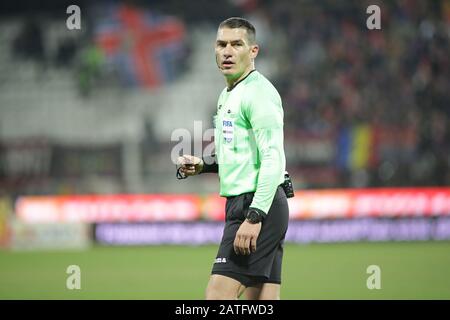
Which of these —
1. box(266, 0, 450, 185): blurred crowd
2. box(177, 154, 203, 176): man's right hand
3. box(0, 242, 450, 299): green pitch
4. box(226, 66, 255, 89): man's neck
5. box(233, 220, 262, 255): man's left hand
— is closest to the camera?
box(233, 220, 262, 255): man's left hand

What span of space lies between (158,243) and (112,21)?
27.3 ft

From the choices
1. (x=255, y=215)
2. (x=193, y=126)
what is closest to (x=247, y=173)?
(x=255, y=215)

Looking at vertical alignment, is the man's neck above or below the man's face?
below

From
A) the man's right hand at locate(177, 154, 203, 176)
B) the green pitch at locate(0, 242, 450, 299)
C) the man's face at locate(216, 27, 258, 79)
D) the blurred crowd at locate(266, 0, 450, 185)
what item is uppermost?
the blurred crowd at locate(266, 0, 450, 185)

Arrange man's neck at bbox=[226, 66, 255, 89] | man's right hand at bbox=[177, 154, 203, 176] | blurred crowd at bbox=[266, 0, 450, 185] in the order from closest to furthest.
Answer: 1. man's neck at bbox=[226, 66, 255, 89]
2. man's right hand at bbox=[177, 154, 203, 176]
3. blurred crowd at bbox=[266, 0, 450, 185]

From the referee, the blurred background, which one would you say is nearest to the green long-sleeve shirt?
the referee

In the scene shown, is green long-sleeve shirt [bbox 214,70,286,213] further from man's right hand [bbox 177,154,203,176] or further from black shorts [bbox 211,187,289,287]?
man's right hand [bbox 177,154,203,176]

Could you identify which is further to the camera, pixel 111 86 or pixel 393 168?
pixel 111 86

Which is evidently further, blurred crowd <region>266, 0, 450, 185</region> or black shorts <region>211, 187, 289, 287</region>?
blurred crowd <region>266, 0, 450, 185</region>

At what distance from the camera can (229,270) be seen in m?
4.60

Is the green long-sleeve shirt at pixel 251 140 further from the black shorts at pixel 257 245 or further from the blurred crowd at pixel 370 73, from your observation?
the blurred crowd at pixel 370 73

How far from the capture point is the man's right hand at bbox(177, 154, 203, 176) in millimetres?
5102

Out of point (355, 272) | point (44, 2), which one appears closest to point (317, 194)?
point (355, 272)

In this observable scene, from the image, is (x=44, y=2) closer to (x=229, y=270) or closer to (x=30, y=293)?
(x=30, y=293)
